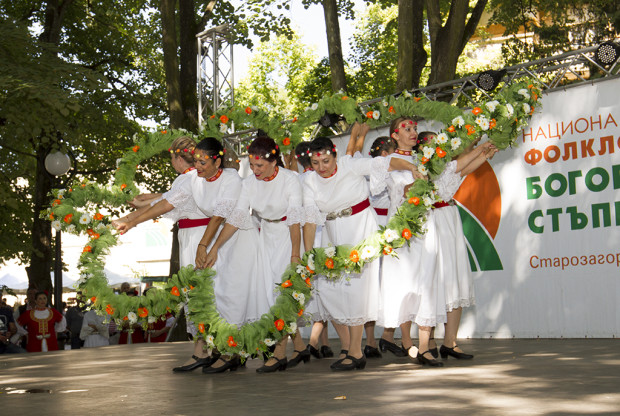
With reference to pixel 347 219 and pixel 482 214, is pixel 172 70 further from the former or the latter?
pixel 347 219

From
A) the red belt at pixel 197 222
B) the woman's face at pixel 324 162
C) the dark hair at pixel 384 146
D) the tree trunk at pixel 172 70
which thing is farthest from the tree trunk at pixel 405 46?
the woman's face at pixel 324 162

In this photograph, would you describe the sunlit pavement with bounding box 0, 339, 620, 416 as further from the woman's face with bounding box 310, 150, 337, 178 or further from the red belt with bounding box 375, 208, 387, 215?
the woman's face with bounding box 310, 150, 337, 178

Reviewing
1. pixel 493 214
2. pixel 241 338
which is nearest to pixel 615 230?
pixel 493 214

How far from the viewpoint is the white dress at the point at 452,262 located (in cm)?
730

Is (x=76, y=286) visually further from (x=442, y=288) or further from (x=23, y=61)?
(x=23, y=61)

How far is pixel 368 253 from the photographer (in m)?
6.56

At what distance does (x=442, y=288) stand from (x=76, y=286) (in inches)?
130

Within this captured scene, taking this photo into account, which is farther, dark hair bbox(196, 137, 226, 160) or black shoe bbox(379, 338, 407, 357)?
black shoe bbox(379, 338, 407, 357)

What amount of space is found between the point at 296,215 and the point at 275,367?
4.25ft

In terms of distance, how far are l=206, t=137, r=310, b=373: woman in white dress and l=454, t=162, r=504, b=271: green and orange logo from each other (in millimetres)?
4008

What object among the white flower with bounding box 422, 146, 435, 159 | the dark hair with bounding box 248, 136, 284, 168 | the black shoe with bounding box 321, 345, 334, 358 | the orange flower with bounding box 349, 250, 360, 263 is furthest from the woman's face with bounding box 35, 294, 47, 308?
the white flower with bounding box 422, 146, 435, 159

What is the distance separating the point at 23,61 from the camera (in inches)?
519

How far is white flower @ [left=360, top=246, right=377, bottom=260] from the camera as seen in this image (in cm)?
655

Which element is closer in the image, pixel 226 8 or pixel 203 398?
pixel 203 398
